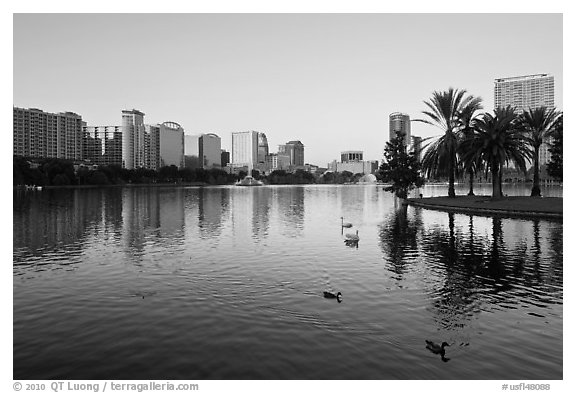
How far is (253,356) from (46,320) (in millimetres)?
6926

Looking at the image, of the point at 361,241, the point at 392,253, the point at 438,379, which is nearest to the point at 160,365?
the point at 438,379

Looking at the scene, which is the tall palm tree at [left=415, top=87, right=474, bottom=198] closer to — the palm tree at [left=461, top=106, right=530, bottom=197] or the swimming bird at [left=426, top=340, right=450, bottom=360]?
the palm tree at [left=461, top=106, right=530, bottom=197]

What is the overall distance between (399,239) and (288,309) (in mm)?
15969

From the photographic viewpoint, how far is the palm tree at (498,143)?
45.8m

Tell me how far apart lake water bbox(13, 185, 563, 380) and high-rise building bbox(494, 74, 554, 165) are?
1618 inches

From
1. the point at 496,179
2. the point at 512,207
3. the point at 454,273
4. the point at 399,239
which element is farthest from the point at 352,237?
the point at 496,179

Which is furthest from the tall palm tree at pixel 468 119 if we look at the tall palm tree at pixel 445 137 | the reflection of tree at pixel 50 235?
the reflection of tree at pixel 50 235

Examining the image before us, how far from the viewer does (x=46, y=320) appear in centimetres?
1253

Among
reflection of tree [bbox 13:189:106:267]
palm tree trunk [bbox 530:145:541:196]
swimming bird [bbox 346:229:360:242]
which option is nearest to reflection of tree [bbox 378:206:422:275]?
swimming bird [bbox 346:229:360:242]

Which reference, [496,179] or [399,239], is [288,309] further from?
[496,179]

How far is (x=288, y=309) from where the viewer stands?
13.3 meters

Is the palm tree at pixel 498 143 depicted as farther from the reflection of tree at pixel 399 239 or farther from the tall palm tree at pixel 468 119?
the reflection of tree at pixel 399 239
